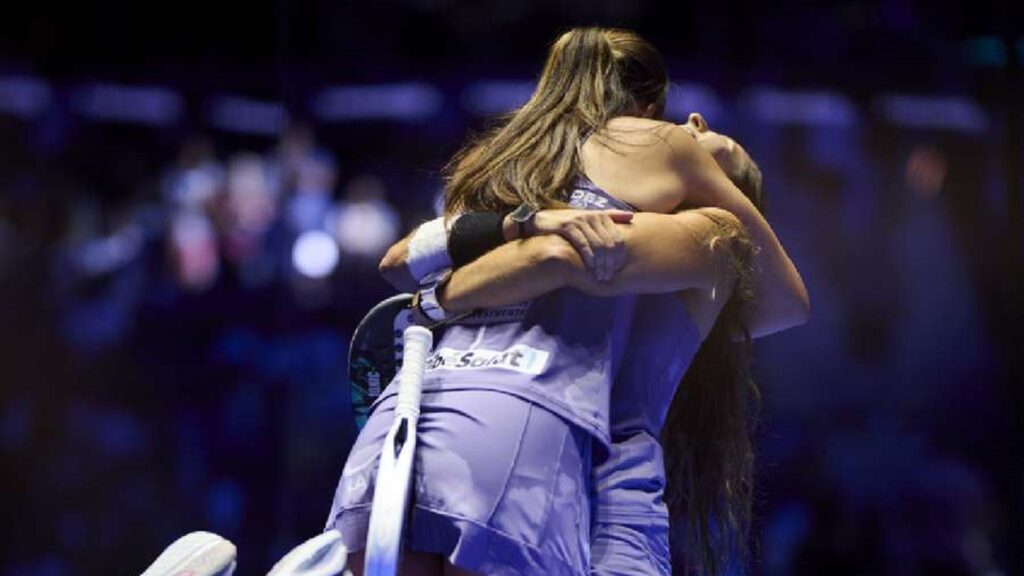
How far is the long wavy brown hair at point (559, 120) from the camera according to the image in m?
1.45

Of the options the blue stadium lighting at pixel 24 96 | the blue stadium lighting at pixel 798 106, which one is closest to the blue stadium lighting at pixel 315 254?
the blue stadium lighting at pixel 24 96

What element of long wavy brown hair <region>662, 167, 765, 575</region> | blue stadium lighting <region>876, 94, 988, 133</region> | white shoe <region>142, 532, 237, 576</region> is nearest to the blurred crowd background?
blue stadium lighting <region>876, 94, 988, 133</region>

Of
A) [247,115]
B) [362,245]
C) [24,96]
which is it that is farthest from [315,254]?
[24,96]

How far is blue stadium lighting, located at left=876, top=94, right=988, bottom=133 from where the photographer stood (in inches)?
136

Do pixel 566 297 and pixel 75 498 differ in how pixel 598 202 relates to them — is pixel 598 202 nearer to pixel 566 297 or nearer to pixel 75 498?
pixel 566 297

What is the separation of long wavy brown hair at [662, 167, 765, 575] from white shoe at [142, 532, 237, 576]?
0.57 metres

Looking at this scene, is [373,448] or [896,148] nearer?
[373,448]

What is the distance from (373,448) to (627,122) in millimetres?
464

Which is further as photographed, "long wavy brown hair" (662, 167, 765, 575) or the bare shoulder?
"long wavy brown hair" (662, 167, 765, 575)

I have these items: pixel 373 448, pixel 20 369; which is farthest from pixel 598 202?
pixel 20 369

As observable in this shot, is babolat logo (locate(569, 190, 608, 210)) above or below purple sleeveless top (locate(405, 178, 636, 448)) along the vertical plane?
above

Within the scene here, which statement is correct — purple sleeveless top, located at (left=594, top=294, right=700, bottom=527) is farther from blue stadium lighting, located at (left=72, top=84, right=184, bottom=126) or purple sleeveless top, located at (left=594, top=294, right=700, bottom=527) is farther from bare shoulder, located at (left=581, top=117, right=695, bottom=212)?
blue stadium lighting, located at (left=72, top=84, right=184, bottom=126)

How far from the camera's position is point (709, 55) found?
3.49m

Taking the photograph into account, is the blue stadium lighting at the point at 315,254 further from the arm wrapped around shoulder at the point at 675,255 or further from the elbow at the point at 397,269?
the arm wrapped around shoulder at the point at 675,255
